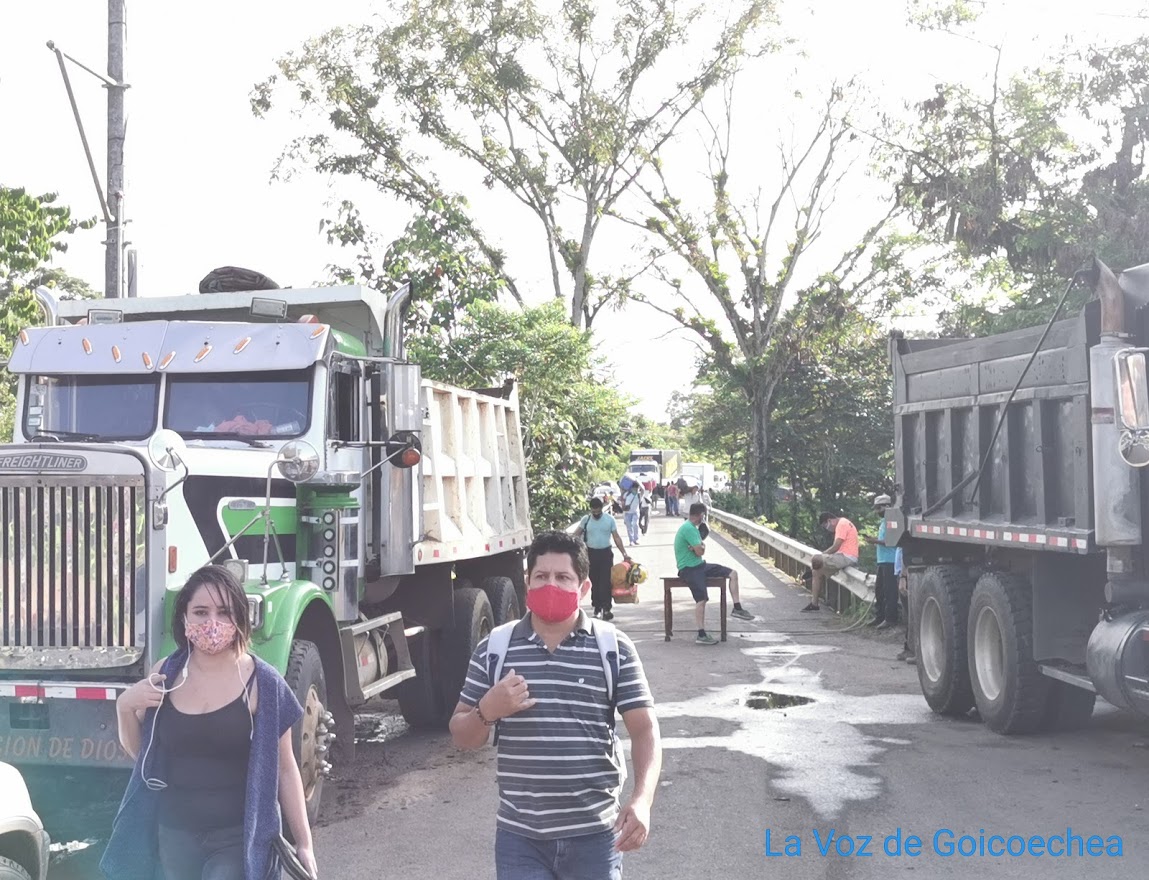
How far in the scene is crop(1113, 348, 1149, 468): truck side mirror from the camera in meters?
7.46

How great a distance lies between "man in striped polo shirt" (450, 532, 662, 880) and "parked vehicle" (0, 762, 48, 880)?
56.0 inches

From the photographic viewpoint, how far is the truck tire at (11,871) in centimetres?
415

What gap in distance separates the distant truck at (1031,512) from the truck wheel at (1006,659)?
1cm

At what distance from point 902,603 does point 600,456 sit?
Answer: 9.32m

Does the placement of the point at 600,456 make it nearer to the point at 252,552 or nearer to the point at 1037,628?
the point at 1037,628

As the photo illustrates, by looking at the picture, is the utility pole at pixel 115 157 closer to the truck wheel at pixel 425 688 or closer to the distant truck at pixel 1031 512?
the truck wheel at pixel 425 688

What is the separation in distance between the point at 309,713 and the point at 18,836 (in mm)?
2896

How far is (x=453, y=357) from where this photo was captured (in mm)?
20469

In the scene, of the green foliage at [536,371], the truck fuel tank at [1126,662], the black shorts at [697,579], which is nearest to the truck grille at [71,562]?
the truck fuel tank at [1126,662]

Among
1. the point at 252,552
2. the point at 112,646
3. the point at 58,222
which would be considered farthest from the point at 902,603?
the point at 58,222

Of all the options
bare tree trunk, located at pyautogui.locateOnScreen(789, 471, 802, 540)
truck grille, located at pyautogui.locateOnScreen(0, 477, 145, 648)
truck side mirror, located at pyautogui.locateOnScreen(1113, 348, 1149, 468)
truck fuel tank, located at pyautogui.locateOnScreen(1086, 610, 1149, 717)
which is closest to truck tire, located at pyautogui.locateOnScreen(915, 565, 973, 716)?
truck fuel tank, located at pyautogui.locateOnScreen(1086, 610, 1149, 717)

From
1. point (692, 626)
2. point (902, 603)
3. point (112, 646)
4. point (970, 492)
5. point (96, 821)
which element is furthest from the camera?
point (692, 626)

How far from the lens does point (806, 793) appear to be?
806 cm

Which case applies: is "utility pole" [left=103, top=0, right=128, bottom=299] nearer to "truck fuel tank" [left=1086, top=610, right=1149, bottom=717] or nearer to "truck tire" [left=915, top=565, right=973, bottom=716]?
"truck tire" [left=915, top=565, right=973, bottom=716]
